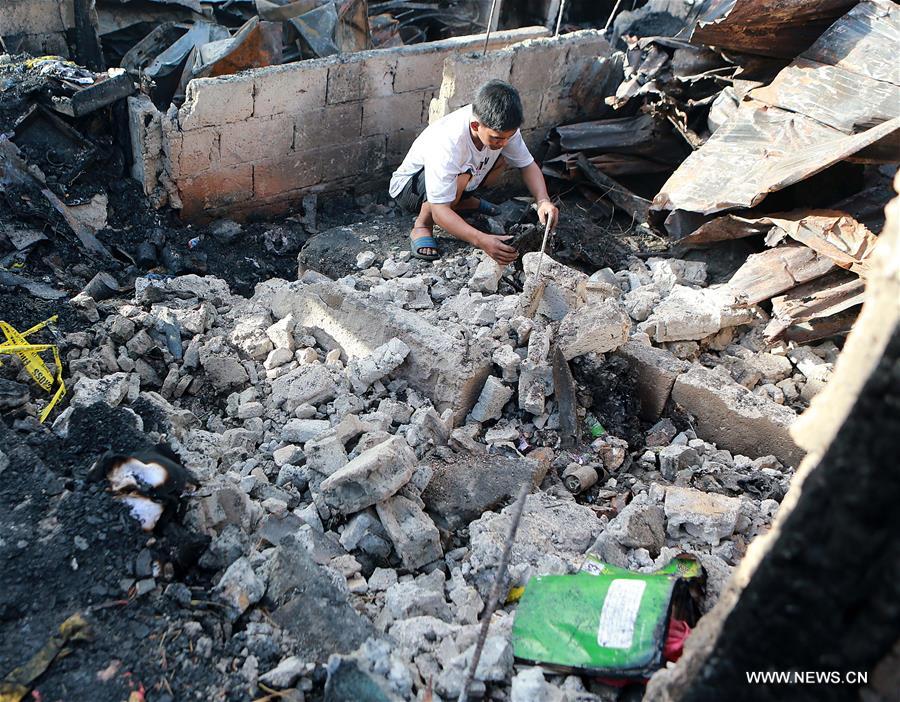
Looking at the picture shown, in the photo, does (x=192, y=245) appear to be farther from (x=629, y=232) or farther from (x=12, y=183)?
(x=629, y=232)

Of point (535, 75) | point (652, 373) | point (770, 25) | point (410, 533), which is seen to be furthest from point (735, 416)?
point (535, 75)

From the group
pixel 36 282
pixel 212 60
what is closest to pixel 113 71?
pixel 212 60

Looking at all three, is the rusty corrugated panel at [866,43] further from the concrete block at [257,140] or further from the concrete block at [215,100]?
the concrete block at [215,100]

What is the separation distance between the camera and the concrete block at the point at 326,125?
6.32 meters

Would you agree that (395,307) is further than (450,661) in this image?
Yes

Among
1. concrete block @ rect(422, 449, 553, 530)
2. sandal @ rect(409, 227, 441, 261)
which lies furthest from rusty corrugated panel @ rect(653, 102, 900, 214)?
concrete block @ rect(422, 449, 553, 530)

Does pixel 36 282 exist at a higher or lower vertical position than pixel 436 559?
lower

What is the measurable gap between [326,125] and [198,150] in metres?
1.09

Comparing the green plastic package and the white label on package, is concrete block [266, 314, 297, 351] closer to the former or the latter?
the green plastic package

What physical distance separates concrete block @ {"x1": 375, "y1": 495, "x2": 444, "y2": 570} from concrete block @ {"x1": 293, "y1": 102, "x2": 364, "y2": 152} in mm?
3890

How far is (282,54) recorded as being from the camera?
7371 millimetres

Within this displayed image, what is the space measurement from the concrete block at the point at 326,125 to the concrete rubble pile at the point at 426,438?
1.49m

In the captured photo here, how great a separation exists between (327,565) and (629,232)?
13.9 ft

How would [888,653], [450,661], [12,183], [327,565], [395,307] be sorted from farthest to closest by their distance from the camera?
[12,183] < [395,307] < [327,565] < [450,661] < [888,653]
